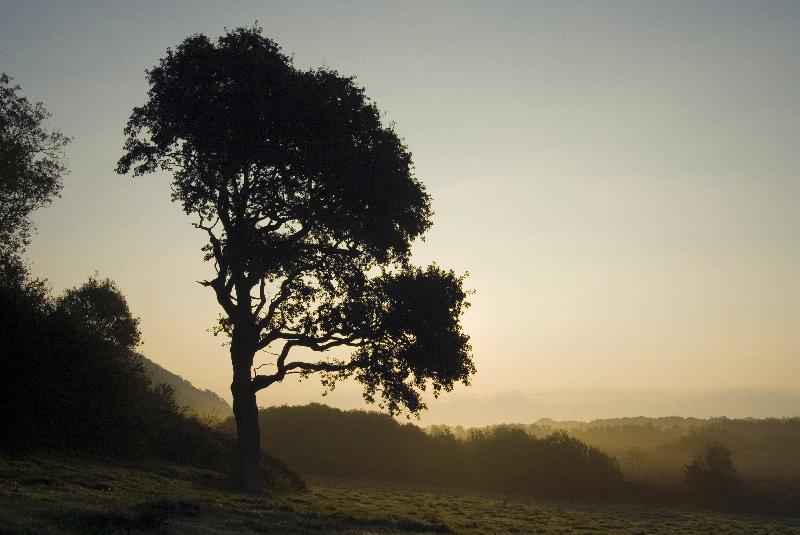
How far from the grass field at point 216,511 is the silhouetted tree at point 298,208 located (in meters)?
5.83

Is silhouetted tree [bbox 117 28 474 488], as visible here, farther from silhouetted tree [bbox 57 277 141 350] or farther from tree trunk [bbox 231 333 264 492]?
silhouetted tree [bbox 57 277 141 350]

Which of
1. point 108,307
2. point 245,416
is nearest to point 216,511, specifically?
point 245,416

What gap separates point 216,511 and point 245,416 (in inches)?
460

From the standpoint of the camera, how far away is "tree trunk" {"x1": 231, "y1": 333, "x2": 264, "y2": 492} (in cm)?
3378

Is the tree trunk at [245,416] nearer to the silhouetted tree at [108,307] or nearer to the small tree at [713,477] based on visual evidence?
the silhouetted tree at [108,307]

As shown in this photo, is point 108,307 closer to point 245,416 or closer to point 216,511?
point 245,416

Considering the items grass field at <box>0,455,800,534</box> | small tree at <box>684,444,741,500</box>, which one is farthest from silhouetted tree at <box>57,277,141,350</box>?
small tree at <box>684,444,741,500</box>

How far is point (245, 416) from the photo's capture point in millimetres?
34281

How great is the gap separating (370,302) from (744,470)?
6752 centimetres

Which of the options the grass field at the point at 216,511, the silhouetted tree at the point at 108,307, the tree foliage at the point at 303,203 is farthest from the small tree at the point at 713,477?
the silhouetted tree at the point at 108,307

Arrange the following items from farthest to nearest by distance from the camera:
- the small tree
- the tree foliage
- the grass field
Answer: the small tree
the tree foliage
the grass field

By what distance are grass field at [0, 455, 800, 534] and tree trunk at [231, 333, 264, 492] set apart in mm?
1536

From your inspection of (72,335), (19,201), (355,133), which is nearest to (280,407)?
(19,201)

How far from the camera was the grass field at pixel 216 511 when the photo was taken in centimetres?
→ 1786
